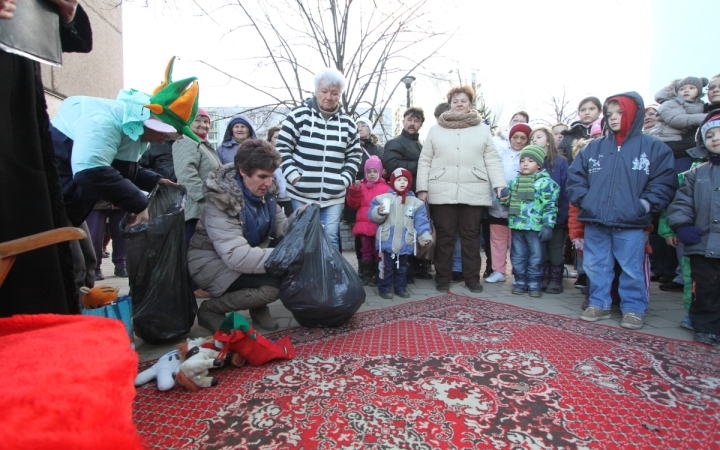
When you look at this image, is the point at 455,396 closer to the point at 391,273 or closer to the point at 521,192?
the point at 391,273

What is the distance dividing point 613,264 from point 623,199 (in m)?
0.58

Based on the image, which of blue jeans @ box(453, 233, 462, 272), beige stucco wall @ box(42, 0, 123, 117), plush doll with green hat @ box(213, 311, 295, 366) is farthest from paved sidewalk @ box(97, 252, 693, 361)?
beige stucco wall @ box(42, 0, 123, 117)

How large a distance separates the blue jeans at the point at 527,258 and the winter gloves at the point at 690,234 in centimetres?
123

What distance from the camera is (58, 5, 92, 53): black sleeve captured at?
1.68 m

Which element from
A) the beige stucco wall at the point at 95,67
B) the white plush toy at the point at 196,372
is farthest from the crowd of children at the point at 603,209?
the beige stucco wall at the point at 95,67

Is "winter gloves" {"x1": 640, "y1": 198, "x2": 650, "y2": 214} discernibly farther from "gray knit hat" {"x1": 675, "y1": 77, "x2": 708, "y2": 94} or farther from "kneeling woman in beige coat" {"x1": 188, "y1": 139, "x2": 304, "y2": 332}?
"kneeling woman in beige coat" {"x1": 188, "y1": 139, "x2": 304, "y2": 332}

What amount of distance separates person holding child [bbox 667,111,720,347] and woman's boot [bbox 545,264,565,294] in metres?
1.32

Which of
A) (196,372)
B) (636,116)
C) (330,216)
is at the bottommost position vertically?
(196,372)

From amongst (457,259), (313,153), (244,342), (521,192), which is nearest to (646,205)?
(521,192)

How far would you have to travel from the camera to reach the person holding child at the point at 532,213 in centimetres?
412

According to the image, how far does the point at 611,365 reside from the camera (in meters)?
2.41

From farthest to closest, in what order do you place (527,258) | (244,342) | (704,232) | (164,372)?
1. (527,258)
2. (704,232)
3. (244,342)
4. (164,372)

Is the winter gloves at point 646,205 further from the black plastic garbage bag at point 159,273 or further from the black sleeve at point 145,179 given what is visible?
the black sleeve at point 145,179

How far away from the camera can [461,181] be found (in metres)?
4.34
